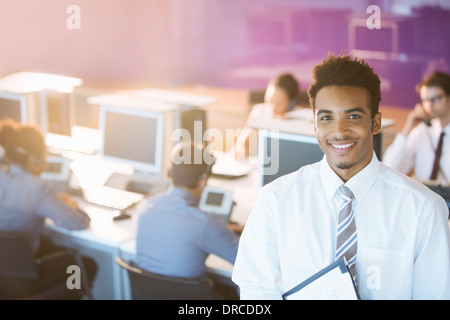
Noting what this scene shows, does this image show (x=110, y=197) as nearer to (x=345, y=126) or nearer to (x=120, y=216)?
(x=120, y=216)

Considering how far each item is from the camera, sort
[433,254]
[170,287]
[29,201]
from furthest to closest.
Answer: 1. [29,201]
2. [170,287]
3. [433,254]

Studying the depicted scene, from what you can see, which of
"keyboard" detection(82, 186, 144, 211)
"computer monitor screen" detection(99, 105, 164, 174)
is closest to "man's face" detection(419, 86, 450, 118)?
"computer monitor screen" detection(99, 105, 164, 174)

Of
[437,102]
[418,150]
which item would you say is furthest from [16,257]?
[437,102]

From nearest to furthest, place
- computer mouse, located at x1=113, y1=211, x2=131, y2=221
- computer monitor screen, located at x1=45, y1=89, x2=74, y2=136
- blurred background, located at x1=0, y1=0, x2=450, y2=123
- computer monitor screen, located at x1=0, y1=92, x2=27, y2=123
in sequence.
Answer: computer mouse, located at x1=113, y1=211, x2=131, y2=221, computer monitor screen, located at x1=0, y1=92, x2=27, y2=123, computer monitor screen, located at x1=45, y1=89, x2=74, y2=136, blurred background, located at x1=0, y1=0, x2=450, y2=123

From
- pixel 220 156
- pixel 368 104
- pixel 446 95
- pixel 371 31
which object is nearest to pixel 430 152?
pixel 446 95

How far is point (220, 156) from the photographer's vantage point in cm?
392

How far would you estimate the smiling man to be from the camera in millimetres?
1521

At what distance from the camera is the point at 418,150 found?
11.2ft

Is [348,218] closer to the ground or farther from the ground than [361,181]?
closer to the ground

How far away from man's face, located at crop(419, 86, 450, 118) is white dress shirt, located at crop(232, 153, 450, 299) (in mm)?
1888

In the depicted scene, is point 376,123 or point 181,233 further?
point 181,233

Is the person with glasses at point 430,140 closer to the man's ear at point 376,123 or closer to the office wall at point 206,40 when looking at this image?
the man's ear at point 376,123

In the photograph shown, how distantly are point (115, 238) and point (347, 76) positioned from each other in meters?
1.57

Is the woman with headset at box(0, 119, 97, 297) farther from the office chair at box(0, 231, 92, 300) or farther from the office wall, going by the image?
the office wall
